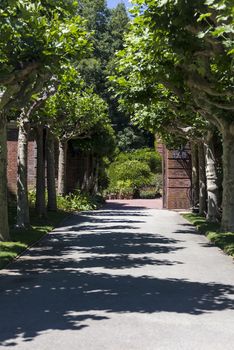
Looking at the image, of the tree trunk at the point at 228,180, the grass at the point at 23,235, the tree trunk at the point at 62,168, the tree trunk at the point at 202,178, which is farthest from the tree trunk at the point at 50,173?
the tree trunk at the point at 228,180

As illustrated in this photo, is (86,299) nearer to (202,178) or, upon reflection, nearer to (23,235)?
(23,235)

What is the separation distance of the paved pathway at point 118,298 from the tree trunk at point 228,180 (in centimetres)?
163

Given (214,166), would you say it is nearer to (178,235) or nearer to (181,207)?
(178,235)

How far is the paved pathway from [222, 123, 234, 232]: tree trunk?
1.63m

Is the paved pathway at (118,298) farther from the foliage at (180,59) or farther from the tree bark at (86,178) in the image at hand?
the tree bark at (86,178)

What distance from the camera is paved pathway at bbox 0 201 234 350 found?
6.29m

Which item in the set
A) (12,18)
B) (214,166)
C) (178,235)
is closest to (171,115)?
(214,166)

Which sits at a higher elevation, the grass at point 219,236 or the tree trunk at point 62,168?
the tree trunk at point 62,168

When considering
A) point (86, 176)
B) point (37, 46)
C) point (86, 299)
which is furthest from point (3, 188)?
point (86, 176)

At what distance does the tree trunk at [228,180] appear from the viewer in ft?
53.5

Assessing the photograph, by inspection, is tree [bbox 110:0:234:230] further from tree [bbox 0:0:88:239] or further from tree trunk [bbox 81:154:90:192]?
tree trunk [bbox 81:154:90:192]

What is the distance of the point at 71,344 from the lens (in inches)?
239

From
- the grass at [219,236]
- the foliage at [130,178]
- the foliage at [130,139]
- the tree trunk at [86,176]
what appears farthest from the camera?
the foliage at [130,139]

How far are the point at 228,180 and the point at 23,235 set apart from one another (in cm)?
588
